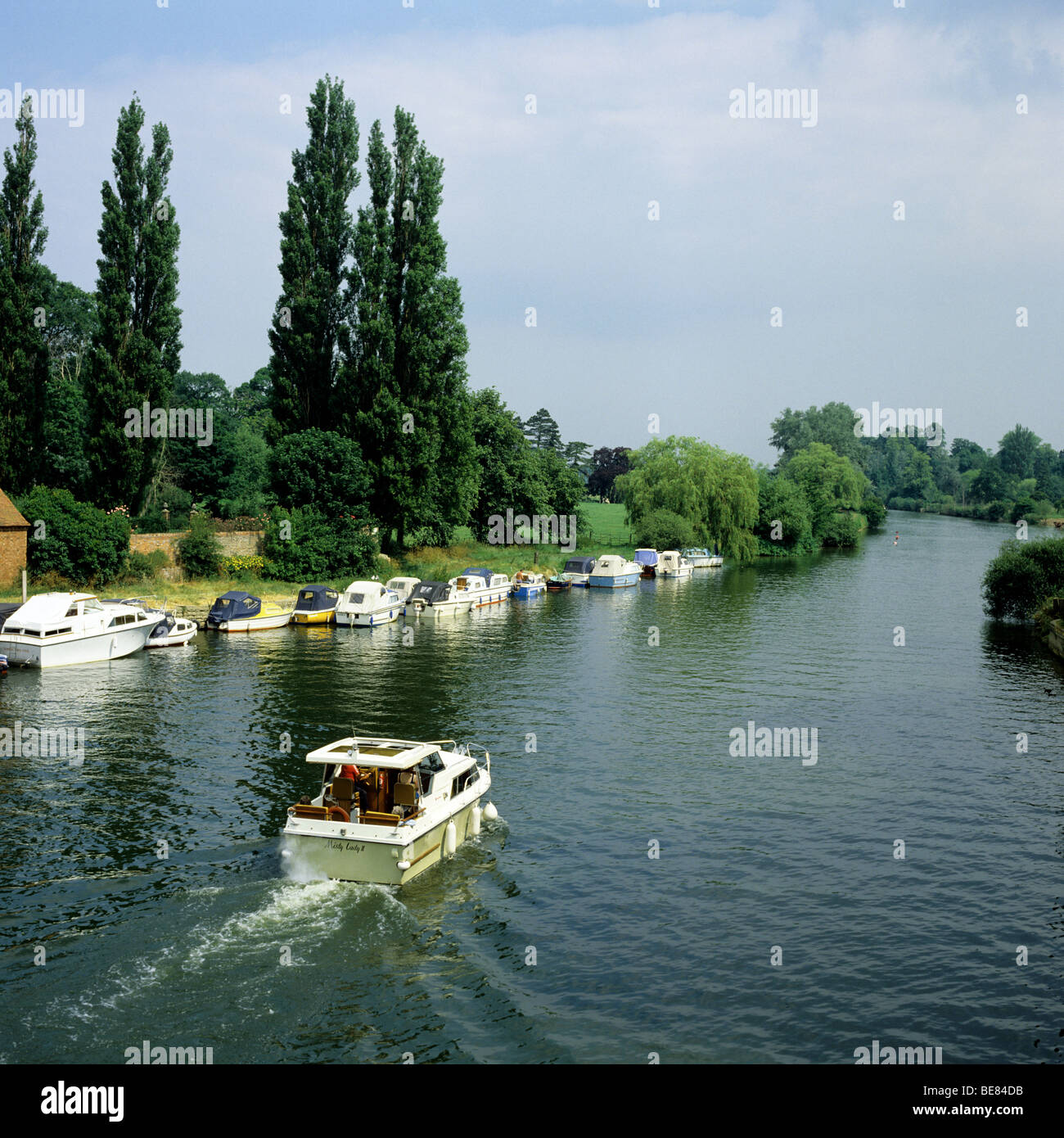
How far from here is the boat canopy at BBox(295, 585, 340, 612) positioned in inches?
2386

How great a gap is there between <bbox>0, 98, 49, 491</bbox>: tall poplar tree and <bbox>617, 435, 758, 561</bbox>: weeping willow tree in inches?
2411

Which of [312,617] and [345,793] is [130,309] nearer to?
[312,617]

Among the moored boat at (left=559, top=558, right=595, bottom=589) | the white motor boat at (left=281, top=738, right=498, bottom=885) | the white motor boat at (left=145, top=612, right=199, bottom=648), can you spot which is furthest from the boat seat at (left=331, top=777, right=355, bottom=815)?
the moored boat at (left=559, top=558, right=595, bottom=589)

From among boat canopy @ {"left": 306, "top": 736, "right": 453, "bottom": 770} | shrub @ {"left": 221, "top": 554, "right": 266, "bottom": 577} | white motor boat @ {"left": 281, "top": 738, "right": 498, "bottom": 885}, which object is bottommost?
white motor boat @ {"left": 281, "top": 738, "right": 498, "bottom": 885}

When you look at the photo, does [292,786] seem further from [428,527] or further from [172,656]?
[428,527]

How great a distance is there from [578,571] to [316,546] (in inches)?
1079

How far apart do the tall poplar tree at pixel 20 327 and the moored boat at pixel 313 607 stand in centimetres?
1892

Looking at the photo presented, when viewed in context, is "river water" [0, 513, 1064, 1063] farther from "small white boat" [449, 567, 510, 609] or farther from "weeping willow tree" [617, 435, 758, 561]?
"weeping willow tree" [617, 435, 758, 561]

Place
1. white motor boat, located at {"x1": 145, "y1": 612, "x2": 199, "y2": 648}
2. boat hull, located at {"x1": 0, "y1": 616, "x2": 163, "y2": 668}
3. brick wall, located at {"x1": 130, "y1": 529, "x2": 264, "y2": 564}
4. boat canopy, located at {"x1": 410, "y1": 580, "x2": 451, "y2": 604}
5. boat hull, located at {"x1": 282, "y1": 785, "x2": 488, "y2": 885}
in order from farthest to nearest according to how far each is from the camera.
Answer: boat canopy, located at {"x1": 410, "y1": 580, "x2": 451, "y2": 604}, brick wall, located at {"x1": 130, "y1": 529, "x2": 264, "y2": 564}, white motor boat, located at {"x1": 145, "y1": 612, "x2": 199, "y2": 648}, boat hull, located at {"x1": 0, "y1": 616, "x2": 163, "y2": 668}, boat hull, located at {"x1": 282, "y1": 785, "x2": 488, "y2": 885}

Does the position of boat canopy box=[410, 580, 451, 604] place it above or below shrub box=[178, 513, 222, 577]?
below

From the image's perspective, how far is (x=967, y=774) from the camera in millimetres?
31875

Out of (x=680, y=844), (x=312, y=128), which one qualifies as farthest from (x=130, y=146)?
(x=680, y=844)

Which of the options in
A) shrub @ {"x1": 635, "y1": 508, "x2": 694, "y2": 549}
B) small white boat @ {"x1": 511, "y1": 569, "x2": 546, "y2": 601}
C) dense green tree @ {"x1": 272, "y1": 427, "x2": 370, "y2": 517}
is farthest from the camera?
shrub @ {"x1": 635, "y1": 508, "x2": 694, "y2": 549}
